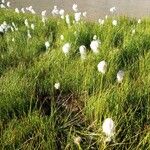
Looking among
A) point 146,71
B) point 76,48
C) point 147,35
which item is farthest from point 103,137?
point 147,35

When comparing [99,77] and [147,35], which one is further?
[147,35]

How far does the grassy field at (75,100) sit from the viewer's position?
268 centimetres

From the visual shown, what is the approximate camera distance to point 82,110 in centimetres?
309

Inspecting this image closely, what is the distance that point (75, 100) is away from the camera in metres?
3.39

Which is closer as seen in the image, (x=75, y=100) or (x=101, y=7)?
(x=75, y=100)

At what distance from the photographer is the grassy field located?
2680 millimetres

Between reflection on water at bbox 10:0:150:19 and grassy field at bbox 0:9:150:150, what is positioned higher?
grassy field at bbox 0:9:150:150

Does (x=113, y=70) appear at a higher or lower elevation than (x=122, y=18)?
higher

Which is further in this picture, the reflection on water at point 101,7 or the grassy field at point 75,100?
the reflection on water at point 101,7

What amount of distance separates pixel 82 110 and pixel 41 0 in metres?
14.2

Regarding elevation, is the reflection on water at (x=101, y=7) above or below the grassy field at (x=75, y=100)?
below

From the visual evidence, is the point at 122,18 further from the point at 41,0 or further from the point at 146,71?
the point at 41,0

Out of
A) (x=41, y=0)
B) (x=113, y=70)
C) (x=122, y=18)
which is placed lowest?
(x=41, y=0)

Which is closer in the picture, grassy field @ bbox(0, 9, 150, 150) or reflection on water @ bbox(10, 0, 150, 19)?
grassy field @ bbox(0, 9, 150, 150)
